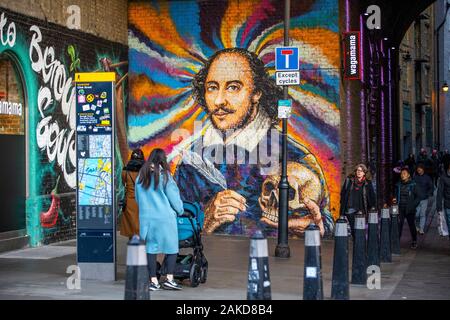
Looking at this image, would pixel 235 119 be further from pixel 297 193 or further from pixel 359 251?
pixel 359 251

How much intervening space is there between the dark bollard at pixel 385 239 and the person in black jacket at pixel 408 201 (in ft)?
8.51

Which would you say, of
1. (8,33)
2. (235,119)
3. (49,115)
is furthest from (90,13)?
(235,119)

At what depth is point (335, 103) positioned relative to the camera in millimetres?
→ 18984

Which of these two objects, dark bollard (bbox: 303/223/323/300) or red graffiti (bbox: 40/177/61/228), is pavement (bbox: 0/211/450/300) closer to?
red graffiti (bbox: 40/177/61/228)

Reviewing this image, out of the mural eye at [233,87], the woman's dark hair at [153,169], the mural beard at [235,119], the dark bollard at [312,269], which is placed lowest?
the dark bollard at [312,269]

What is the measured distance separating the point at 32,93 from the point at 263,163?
18.1ft

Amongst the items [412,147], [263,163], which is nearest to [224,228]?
[263,163]

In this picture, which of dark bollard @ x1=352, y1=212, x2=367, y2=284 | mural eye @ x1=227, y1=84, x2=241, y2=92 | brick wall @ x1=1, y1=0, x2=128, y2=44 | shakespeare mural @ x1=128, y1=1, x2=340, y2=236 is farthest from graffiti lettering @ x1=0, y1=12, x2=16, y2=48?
dark bollard @ x1=352, y1=212, x2=367, y2=284

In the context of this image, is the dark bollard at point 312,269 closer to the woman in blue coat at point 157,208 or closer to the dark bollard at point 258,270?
the dark bollard at point 258,270

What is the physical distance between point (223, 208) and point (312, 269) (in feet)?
33.9

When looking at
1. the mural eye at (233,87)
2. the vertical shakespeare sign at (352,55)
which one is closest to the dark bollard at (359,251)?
the vertical shakespeare sign at (352,55)

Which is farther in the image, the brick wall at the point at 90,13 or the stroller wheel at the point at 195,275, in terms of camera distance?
the brick wall at the point at 90,13

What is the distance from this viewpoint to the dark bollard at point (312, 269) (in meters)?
9.43

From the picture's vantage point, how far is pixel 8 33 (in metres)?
15.5
